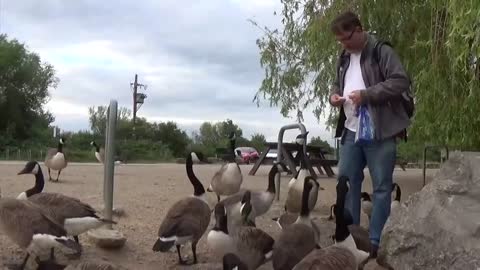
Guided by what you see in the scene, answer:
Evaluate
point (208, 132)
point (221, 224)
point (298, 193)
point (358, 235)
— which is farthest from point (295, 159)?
point (208, 132)

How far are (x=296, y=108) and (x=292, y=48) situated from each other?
1.93 m

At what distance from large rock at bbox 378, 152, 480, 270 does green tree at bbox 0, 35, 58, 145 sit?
42318 millimetres

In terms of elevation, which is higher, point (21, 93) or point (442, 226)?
point (21, 93)

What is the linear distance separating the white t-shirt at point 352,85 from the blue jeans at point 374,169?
0.10 metres

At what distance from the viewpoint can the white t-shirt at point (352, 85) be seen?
18.7ft

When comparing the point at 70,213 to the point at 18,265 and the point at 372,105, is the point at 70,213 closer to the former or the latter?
the point at 18,265

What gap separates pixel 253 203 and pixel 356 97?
2639 millimetres

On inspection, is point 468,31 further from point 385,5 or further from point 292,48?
point 292,48

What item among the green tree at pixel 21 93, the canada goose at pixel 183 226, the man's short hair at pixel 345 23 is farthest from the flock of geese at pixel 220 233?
the green tree at pixel 21 93

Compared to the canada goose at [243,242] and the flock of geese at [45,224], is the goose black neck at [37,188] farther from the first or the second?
the canada goose at [243,242]

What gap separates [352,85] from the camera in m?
5.76

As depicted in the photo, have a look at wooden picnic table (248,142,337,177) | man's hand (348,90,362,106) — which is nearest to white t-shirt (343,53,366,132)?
man's hand (348,90,362,106)

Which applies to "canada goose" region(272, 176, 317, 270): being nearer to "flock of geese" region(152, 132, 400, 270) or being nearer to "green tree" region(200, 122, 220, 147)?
"flock of geese" region(152, 132, 400, 270)

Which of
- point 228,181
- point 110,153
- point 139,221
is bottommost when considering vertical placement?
point 139,221
